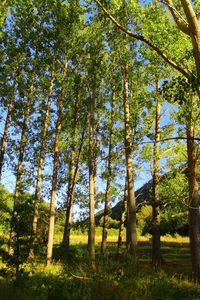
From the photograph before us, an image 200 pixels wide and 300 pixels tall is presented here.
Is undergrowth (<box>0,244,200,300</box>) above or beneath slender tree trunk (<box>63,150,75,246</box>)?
beneath

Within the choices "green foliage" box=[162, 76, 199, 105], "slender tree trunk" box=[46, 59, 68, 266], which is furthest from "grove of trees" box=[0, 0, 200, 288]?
"green foliage" box=[162, 76, 199, 105]

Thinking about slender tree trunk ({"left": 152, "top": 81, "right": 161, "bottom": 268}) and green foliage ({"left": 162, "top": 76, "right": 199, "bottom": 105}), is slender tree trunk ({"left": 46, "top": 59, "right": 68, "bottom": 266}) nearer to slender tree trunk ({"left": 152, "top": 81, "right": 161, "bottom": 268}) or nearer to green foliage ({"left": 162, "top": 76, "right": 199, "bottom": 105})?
slender tree trunk ({"left": 152, "top": 81, "right": 161, "bottom": 268})

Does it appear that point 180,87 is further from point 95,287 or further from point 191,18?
point 95,287

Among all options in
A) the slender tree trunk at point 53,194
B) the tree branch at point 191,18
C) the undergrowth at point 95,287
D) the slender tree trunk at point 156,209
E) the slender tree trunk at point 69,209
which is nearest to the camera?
the tree branch at point 191,18

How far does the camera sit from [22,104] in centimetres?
1485

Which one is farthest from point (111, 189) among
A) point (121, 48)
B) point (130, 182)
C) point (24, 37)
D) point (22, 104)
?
point (24, 37)

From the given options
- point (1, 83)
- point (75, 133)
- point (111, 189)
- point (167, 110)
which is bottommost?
point (111, 189)

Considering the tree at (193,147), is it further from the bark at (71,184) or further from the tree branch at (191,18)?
the bark at (71,184)

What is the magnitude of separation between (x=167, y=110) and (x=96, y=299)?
11509mm

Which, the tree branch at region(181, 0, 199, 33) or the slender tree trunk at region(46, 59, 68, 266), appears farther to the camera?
the slender tree trunk at region(46, 59, 68, 266)

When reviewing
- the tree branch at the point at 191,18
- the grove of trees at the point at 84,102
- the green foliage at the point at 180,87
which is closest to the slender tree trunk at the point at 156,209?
the grove of trees at the point at 84,102

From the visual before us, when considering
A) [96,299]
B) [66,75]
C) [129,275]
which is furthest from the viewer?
[66,75]

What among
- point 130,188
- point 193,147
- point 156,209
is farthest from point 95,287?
point 156,209

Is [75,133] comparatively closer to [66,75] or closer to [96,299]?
[66,75]
